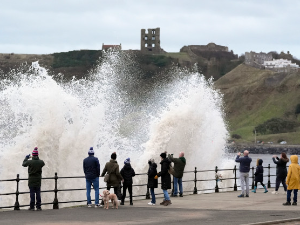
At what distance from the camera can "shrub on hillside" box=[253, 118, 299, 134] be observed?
186m

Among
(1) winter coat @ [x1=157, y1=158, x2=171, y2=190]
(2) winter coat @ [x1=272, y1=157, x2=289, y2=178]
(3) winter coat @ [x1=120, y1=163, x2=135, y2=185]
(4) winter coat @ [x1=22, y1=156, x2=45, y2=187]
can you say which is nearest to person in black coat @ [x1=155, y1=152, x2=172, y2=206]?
(1) winter coat @ [x1=157, y1=158, x2=171, y2=190]

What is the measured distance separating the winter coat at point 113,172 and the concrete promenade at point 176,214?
0.75 metres

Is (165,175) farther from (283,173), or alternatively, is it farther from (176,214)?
(283,173)

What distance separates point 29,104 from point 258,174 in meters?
12.6

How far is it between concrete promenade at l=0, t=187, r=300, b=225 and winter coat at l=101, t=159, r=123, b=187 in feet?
2.46

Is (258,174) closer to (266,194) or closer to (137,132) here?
(266,194)

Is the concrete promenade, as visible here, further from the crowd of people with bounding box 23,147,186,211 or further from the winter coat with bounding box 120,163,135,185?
the winter coat with bounding box 120,163,135,185

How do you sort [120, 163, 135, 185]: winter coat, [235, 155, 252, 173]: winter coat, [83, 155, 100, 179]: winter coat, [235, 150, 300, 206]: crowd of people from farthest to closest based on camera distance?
[235, 155, 252, 173]: winter coat → [120, 163, 135, 185]: winter coat → [235, 150, 300, 206]: crowd of people → [83, 155, 100, 179]: winter coat

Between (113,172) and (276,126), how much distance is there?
171020 millimetres

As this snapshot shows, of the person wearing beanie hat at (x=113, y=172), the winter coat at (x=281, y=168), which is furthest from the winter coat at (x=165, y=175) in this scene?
the winter coat at (x=281, y=168)

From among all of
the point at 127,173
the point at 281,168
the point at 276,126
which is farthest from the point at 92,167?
the point at 276,126

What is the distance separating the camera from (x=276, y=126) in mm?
185000

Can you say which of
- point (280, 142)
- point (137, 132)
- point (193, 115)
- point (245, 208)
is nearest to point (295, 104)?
point (280, 142)

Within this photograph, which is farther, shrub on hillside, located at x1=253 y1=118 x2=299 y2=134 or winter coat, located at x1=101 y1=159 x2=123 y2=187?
shrub on hillside, located at x1=253 y1=118 x2=299 y2=134
